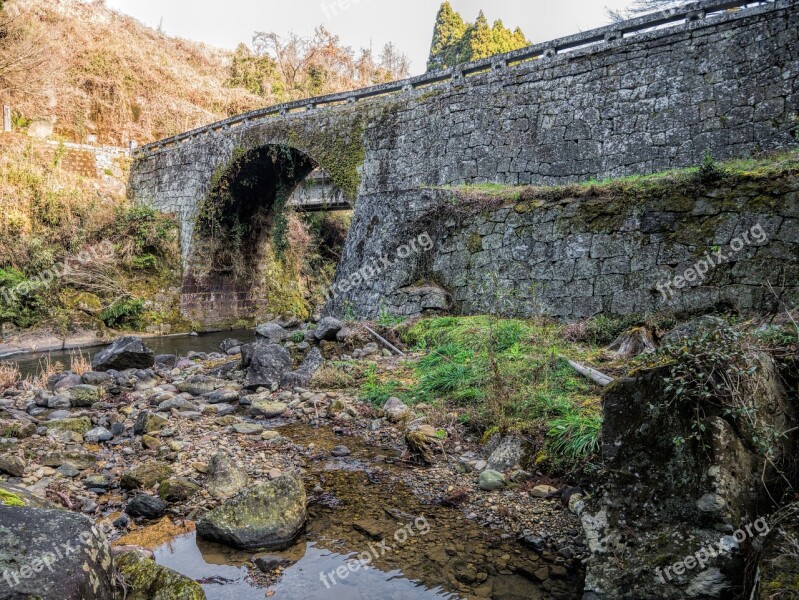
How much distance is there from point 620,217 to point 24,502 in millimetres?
7928

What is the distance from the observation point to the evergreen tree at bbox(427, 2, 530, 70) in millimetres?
32219

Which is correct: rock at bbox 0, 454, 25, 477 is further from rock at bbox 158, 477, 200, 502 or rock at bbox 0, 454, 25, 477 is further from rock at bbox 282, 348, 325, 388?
rock at bbox 282, 348, 325, 388

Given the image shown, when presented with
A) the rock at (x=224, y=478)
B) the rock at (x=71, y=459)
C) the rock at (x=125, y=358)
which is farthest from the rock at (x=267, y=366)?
the rock at (x=224, y=478)

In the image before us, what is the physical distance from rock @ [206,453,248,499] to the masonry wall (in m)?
3.47

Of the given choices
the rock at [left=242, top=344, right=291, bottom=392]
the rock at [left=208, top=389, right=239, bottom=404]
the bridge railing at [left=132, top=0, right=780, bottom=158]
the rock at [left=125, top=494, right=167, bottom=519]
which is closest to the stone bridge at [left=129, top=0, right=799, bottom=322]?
the bridge railing at [left=132, top=0, right=780, bottom=158]

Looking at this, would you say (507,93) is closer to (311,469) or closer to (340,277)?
(340,277)

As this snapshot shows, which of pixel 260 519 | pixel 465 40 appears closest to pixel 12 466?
pixel 260 519

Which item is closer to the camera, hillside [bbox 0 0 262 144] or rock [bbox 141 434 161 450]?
rock [bbox 141 434 161 450]

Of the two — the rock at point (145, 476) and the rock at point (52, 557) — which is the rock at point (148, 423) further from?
the rock at point (52, 557)

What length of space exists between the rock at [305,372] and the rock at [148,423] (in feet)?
6.54

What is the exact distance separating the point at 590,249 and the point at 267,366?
5.32 m

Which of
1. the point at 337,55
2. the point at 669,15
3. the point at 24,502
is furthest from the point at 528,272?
the point at 337,55

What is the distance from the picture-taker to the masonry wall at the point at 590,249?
704cm

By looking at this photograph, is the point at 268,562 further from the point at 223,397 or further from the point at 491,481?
the point at 223,397
